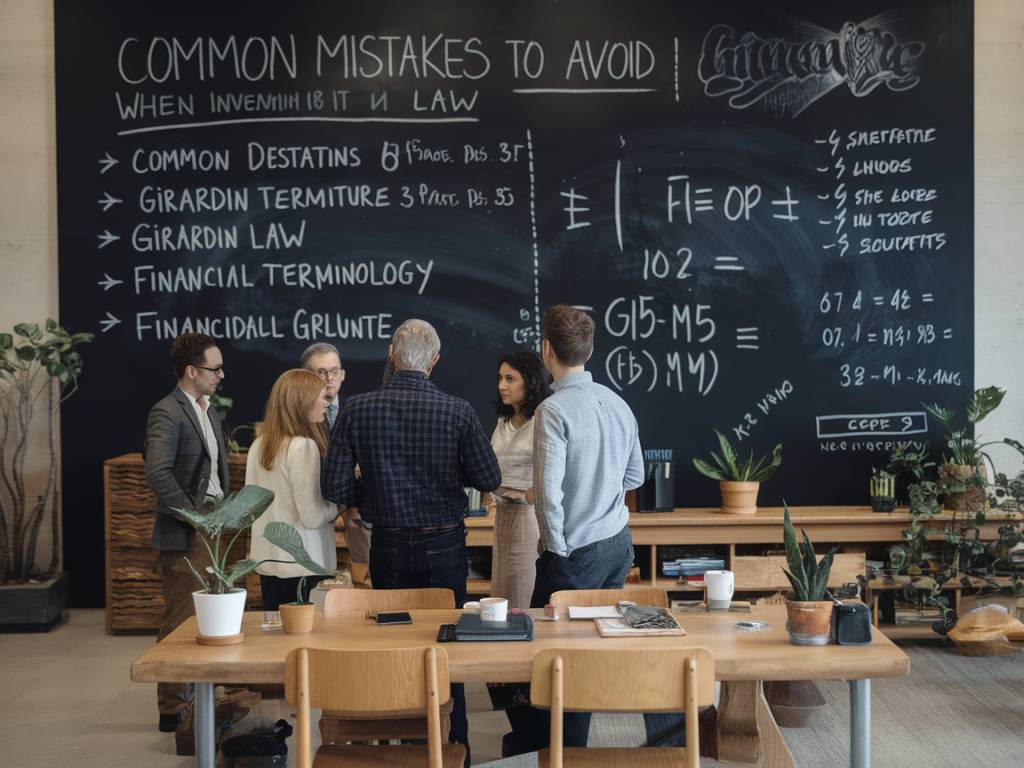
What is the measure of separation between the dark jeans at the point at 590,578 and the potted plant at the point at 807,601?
0.82 m

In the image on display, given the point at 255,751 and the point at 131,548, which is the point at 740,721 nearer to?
the point at 255,751

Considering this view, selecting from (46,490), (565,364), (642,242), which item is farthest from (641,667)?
(46,490)

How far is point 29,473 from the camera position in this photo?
20.8 ft

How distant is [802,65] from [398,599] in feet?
13.5

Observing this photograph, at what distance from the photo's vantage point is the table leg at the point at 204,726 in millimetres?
2908

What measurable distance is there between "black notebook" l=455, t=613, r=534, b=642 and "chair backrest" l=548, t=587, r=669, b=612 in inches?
12.5

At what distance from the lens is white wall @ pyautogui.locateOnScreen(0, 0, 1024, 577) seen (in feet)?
20.4

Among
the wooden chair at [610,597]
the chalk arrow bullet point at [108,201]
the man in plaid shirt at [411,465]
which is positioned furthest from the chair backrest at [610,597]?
the chalk arrow bullet point at [108,201]

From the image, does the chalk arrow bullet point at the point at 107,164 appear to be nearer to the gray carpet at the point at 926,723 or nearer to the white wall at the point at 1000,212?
the gray carpet at the point at 926,723

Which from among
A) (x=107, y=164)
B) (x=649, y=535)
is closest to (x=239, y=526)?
(x=649, y=535)

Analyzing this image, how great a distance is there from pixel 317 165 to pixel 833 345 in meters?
2.99

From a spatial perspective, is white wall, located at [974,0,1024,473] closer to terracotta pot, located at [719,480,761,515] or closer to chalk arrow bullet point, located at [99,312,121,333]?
terracotta pot, located at [719,480,761,515]

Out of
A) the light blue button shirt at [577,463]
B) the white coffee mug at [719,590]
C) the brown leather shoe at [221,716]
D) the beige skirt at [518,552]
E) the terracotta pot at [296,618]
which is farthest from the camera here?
the beige skirt at [518,552]

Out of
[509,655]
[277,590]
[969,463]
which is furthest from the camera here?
[969,463]
